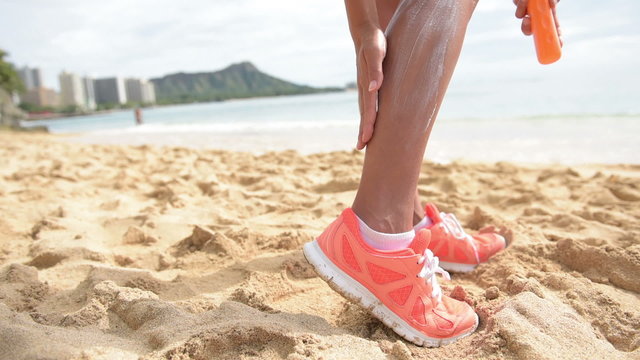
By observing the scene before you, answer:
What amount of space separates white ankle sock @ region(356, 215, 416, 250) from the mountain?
70.0 m

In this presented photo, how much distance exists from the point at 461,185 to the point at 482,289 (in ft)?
5.03

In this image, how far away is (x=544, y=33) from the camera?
1.25 metres

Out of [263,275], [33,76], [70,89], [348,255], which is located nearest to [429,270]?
[348,255]

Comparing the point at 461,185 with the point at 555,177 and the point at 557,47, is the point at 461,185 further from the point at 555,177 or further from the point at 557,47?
the point at 557,47

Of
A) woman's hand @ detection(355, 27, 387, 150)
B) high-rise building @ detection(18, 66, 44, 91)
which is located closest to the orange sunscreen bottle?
woman's hand @ detection(355, 27, 387, 150)

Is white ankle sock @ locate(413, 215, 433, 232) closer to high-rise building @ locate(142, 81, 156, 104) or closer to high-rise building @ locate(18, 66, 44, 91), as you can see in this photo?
high-rise building @ locate(142, 81, 156, 104)

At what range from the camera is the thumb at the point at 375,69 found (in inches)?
44.9

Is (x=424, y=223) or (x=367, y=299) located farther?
(x=424, y=223)

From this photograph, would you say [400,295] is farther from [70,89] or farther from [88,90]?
[88,90]

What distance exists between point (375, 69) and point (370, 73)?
0.02 meters

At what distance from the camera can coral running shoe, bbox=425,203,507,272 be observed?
A: 5.18 ft

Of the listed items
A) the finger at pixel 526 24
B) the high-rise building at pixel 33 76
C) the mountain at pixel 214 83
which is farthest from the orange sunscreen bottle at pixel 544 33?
the high-rise building at pixel 33 76

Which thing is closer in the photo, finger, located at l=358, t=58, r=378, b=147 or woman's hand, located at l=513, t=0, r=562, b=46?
finger, located at l=358, t=58, r=378, b=147

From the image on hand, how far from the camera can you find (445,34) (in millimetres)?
1164
